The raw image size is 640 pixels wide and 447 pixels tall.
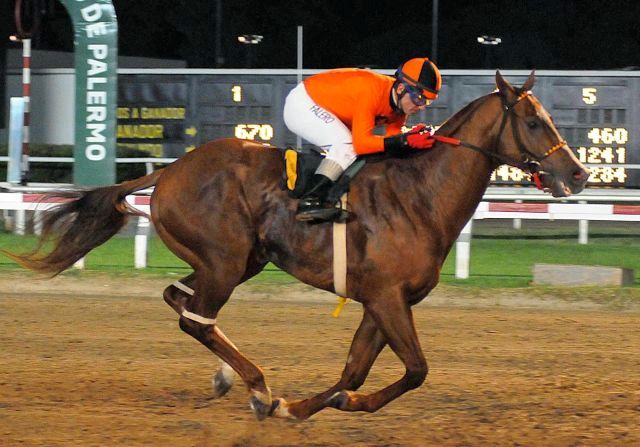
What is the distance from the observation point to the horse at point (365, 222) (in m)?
5.21

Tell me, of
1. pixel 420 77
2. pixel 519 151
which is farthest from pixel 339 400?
pixel 420 77

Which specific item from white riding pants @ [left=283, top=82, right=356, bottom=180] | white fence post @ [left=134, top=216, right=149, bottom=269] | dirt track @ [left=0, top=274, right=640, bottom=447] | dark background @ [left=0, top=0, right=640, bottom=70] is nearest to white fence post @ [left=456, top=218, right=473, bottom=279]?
dirt track @ [left=0, top=274, right=640, bottom=447]

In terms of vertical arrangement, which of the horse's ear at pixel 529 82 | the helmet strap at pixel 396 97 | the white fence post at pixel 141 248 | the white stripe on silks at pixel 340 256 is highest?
the horse's ear at pixel 529 82

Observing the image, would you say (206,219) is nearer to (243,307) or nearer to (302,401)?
(302,401)

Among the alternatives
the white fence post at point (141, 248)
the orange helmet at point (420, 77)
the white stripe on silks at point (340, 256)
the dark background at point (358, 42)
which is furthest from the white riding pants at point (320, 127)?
the dark background at point (358, 42)

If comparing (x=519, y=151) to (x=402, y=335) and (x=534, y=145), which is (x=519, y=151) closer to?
(x=534, y=145)

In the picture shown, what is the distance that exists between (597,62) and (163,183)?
35.7 metres

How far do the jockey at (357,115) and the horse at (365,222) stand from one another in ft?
0.33

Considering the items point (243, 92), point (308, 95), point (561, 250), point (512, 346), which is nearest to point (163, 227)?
point (308, 95)

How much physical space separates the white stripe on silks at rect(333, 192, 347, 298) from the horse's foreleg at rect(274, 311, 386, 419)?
0.65 ft

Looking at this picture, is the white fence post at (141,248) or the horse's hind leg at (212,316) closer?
the horse's hind leg at (212,316)

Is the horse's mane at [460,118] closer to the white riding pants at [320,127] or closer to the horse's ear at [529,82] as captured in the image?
the horse's ear at [529,82]

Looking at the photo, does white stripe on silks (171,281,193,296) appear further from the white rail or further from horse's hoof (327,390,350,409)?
the white rail

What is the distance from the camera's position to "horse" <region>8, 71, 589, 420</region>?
521 cm
